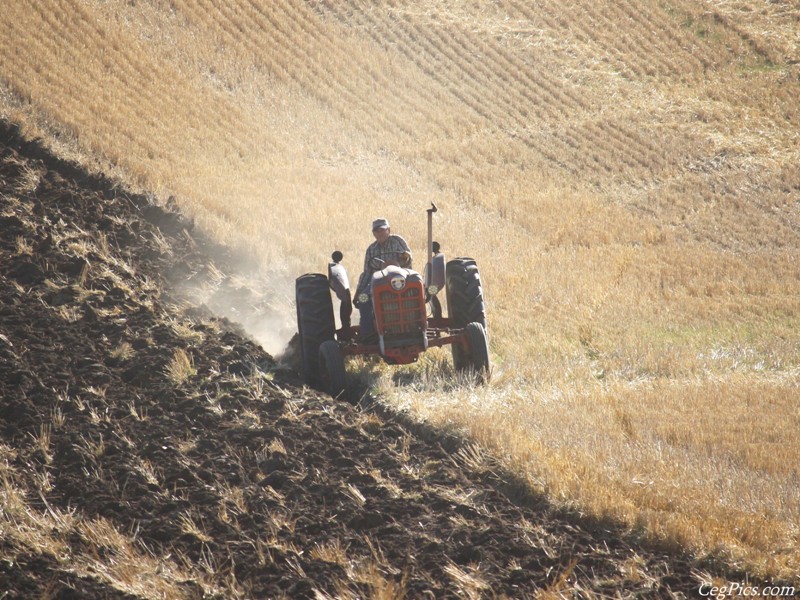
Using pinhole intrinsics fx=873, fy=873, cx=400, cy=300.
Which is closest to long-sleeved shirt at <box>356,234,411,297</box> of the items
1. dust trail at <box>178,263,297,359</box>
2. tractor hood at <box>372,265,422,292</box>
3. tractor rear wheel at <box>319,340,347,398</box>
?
tractor hood at <box>372,265,422,292</box>

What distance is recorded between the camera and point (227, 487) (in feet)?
21.0

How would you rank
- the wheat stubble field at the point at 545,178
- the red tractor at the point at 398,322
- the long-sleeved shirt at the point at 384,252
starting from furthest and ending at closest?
the long-sleeved shirt at the point at 384,252, the red tractor at the point at 398,322, the wheat stubble field at the point at 545,178

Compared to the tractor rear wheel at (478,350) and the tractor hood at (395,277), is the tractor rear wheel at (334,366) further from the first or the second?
the tractor rear wheel at (478,350)

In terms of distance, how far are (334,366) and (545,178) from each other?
47.4ft

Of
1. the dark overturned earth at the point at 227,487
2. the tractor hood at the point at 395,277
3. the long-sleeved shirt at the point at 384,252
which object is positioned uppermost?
the long-sleeved shirt at the point at 384,252

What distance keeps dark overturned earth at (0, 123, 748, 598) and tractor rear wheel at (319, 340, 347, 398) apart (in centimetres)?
31

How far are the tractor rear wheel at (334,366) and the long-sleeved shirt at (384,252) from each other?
911mm

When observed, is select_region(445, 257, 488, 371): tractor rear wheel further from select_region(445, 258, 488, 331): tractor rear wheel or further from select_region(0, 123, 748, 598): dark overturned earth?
select_region(0, 123, 748, 598): dark overturned earth

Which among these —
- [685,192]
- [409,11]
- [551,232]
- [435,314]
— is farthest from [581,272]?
[409,11]

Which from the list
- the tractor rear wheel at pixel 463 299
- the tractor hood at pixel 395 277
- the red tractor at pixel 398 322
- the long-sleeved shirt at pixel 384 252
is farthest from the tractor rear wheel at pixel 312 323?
the tractor rear wheel at pixel 463 299

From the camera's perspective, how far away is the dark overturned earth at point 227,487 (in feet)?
17.5

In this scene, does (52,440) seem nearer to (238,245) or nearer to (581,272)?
(238,245)

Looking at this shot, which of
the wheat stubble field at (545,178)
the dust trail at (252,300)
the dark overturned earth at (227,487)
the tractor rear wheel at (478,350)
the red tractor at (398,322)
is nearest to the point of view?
the dark overturned earth at (227,487)

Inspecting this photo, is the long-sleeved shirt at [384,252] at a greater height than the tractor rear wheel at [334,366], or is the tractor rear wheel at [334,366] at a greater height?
the long-sleeved shirt at [384,252]
